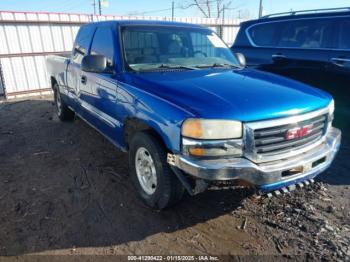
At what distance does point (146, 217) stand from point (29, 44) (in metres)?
8.68

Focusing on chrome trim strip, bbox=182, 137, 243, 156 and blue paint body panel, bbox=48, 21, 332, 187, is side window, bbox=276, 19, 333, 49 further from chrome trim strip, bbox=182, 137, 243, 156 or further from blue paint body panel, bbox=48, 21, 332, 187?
chrome trim strip, bbox=182, 137, 243, 156

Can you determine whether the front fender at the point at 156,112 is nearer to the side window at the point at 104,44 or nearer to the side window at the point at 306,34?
the side window at the point at 104,44

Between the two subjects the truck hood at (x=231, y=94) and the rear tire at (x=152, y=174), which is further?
the rear tire at (x=152, y=174)

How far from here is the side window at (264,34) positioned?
242 inches

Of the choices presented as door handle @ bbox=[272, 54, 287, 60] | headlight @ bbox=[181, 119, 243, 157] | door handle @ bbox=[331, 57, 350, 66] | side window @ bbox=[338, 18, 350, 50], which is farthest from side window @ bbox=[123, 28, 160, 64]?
side window @ bbox=[338, 18, 350, 50]

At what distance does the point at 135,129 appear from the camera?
3.45 meters

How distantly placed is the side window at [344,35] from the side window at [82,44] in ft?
13.2

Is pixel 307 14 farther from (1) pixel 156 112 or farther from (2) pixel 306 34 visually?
(1) pixel 156 112

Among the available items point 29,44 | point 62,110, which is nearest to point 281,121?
point 62,110

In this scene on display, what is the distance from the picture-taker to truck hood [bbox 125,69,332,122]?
2.61 metres

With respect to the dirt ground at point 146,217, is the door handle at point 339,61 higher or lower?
higher

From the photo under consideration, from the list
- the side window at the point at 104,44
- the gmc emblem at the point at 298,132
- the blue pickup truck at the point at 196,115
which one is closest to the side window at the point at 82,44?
the side window at the point at 104,44

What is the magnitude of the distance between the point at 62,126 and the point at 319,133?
495 centimetres

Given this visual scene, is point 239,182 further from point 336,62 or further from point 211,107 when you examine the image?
point 336,62
